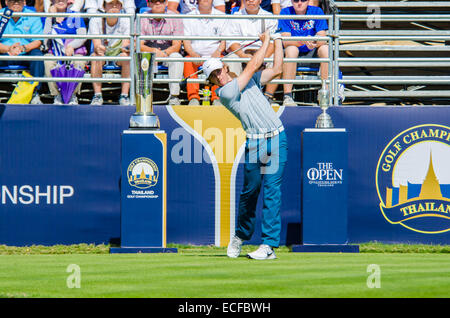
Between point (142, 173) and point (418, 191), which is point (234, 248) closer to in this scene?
point (142, 173)

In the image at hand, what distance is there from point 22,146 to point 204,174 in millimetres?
2334

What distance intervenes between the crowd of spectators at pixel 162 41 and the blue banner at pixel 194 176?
2.33 feet

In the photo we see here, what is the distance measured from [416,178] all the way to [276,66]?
277 centimetres

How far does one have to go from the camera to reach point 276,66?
8492 mm

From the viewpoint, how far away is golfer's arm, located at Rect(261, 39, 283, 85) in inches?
334

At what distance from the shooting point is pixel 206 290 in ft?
20.3

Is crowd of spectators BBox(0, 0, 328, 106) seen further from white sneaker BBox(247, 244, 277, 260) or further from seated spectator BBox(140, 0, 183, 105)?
white sneaker BBox(247, 244, 277, 260)

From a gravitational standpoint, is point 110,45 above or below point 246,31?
below

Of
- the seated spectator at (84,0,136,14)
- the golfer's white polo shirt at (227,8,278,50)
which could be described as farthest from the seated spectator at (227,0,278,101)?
the seated spectator at (84,0,136,14)

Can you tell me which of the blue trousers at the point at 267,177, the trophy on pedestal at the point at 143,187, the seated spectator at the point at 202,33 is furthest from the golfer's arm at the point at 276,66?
the seated spectator at the point at 202,33

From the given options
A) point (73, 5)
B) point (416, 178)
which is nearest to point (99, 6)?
point (73, 5)

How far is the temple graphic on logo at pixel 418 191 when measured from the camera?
10.1m
